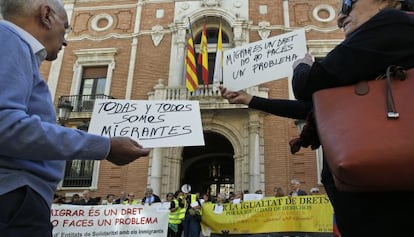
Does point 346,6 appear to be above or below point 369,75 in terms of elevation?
above

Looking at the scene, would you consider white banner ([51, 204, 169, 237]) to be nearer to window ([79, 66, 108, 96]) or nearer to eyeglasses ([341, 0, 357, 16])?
eyeglasses ([341, 0, 357, 16])

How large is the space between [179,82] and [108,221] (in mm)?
7442

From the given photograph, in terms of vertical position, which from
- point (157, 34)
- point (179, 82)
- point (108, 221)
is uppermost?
point (157, 34)

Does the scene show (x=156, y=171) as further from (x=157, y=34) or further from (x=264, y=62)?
(x=264, y=62)

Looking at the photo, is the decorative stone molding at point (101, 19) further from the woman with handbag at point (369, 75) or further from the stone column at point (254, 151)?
the woman with handbag at point (369, 75)

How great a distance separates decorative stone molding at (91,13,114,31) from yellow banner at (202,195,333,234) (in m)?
10.8

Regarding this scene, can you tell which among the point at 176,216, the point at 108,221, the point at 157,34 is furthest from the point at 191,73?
the point at 108,221

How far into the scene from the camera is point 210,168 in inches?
692

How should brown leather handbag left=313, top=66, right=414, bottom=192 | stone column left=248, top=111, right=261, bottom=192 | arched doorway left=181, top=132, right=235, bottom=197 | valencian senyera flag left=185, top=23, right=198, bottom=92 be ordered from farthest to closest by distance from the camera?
arched doorway left=181, top=132, right=235, bottom=197 < valencian senyera flag left=185, top=23, right=198, bottom=92 < stone column left=248, top=111, right=261, bottom=192 < brown leather handbag left=313, top=66, right=414, bottom=192

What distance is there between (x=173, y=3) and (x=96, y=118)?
13528 millimetres

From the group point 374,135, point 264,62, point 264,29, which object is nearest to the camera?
point 374,135

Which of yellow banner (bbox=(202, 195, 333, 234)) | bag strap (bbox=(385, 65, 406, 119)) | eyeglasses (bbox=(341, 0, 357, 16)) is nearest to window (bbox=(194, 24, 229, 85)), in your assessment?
yellow banner (bbox=(202, 195, 333, 234))

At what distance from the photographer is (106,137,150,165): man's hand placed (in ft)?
5.41

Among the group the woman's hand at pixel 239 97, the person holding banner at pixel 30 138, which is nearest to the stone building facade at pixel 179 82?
the woman's hand at pixel 239 97
